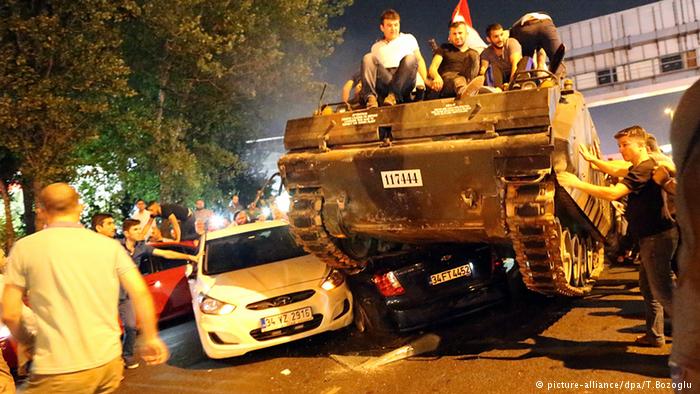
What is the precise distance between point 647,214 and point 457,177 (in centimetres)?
153

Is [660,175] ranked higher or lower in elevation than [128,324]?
higher

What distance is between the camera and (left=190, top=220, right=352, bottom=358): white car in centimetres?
654

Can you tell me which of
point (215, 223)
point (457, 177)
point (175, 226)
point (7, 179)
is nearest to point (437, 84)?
point (457, 177)

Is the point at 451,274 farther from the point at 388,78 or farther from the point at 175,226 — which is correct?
the point at 175,226

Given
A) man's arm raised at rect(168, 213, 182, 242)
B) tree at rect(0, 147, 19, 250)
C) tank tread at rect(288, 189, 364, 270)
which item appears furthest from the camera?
tree at rect(0, 147, 19, 250)

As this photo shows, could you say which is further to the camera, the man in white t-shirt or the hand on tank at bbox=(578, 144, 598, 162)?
the man in white t-shirt

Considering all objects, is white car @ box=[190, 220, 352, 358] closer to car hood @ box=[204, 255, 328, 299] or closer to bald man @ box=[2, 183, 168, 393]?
car hood @ box=[204, 255, 328, 299]

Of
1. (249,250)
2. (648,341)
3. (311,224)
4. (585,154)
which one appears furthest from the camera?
(249,250)

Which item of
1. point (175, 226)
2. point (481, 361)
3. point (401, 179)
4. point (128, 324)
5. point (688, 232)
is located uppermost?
point (401, 179)

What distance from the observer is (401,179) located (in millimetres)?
5832

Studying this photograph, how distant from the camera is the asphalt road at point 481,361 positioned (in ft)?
16.8

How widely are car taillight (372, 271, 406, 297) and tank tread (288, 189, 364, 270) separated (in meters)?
0.60

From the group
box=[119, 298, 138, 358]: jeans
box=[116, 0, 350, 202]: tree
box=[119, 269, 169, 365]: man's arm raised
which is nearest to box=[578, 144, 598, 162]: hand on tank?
box=[119, 269, 169, 365]: man's arm raised

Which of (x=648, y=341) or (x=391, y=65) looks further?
(x=391, y=65)
